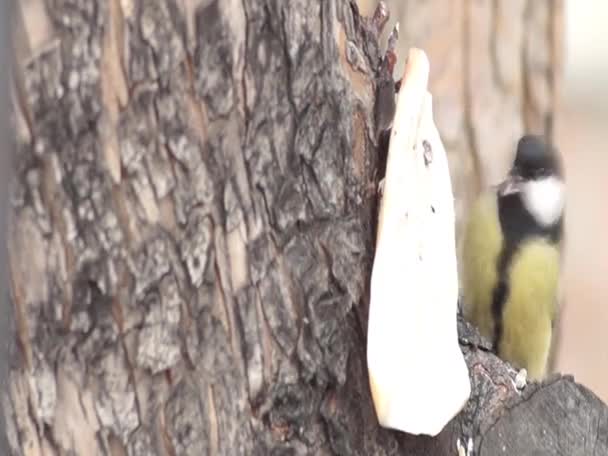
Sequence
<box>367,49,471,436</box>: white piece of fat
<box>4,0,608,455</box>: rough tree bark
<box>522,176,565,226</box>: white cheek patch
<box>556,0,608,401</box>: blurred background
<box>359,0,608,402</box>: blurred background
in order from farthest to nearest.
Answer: <box>556,0,608,401</box>: blurred background → <box>359,0,608,402</box>: blurred background → <box>522,176,565,226</box>: white cheek patch → <box>367,49,471,436</box>: white piece of fat → <box>4,0,608,455</box>: rough tree bark

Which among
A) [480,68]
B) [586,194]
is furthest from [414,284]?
[586,194]

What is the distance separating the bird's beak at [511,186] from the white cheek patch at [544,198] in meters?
0.01

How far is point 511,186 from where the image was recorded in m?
1.53

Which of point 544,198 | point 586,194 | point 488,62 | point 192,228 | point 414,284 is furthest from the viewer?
point 586,194

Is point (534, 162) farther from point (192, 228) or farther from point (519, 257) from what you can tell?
point (192, 228)

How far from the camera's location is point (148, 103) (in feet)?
2.70

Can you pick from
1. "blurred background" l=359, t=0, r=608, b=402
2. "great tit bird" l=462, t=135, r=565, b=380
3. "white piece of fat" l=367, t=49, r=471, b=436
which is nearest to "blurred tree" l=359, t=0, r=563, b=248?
"blurred background" l=359, t=0, r=608, b=402

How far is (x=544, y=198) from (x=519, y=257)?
0.09 meters

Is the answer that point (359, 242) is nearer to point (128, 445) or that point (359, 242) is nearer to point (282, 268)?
point (282, 268)

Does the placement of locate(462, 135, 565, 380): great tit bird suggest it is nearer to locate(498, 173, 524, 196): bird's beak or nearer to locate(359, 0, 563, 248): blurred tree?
locate(498, 173, 524, 196): bird's beak

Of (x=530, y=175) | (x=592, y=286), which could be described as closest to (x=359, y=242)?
(x=530, y=175)

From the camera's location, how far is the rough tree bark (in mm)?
809

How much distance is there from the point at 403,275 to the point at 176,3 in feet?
0.95

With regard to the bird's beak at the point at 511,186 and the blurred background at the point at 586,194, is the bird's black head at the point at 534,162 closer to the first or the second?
the bird's beak at the point at 511,186
